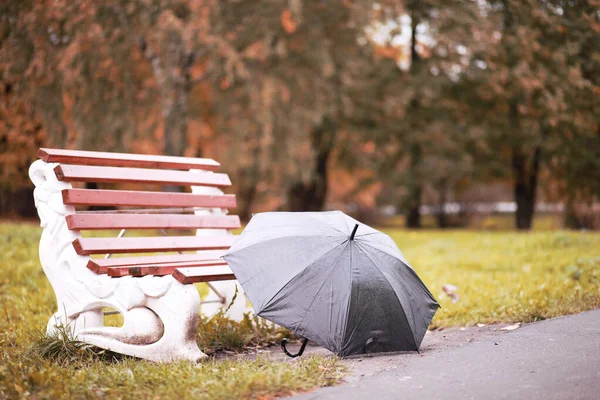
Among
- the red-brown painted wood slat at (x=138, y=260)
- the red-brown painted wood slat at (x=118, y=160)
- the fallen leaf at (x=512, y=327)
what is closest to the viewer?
the red-brown painted wood slat at (x=138, y=260)

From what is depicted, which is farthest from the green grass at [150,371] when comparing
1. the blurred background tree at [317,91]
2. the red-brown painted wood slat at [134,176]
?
the blurred background tree at [317,91]

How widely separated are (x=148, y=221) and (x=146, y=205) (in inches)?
5.7

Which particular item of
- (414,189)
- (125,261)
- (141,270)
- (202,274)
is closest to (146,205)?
(125,261)

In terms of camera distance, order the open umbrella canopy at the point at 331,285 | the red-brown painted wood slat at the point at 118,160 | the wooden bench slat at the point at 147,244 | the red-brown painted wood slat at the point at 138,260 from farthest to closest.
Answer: the red-brown painted wood slat at the point at 118,160 → the wooden bench slat at the point at 147,244 → the red-brown painted wood slat at the point at 138,260 → the open umbrella canopy at the point at 331,285

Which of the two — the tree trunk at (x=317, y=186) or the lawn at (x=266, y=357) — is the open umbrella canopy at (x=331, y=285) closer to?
the lawn at (x=266, y=357)

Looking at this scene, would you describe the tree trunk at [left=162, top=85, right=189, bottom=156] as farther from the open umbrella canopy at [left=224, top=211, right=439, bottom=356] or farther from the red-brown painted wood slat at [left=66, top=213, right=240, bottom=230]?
the open umbrella canopy at [left=224, top=211, right=439, bottom=356]

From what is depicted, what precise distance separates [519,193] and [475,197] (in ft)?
13.9

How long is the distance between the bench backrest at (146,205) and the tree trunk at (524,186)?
1636cm

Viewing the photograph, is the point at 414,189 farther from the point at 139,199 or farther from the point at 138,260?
the point at 138,260

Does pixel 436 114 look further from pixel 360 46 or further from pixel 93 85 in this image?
pixel 93 85

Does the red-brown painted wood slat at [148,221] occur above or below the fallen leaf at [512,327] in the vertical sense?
above

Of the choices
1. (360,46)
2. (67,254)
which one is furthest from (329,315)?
(360,46)

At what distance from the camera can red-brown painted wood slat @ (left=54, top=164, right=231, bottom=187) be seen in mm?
5242

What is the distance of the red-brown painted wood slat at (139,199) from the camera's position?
516 cm
